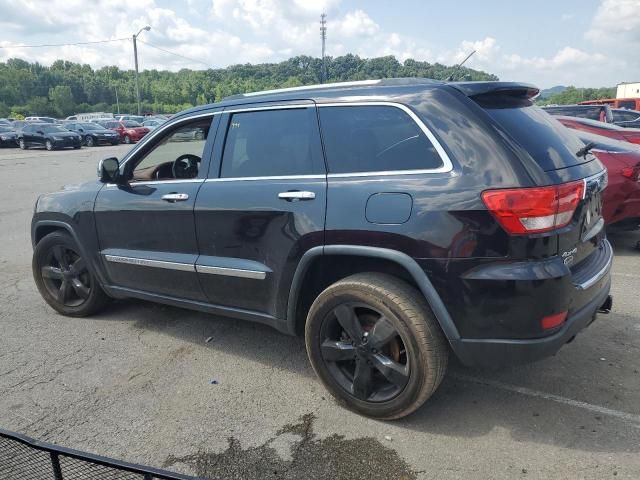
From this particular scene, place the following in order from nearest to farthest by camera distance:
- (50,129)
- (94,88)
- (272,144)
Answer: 1. (272,144)
2. (50,129)
3. (94,88)

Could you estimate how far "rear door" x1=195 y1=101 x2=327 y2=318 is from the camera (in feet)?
10.2

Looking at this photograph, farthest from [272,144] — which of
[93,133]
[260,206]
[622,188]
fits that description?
[93,133]

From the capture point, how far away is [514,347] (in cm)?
263

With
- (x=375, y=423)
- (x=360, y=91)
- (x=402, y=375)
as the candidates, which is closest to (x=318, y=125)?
(x=360, y=91)

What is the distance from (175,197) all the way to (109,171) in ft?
2.48

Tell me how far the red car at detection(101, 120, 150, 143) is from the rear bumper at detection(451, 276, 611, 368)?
34.9 metres

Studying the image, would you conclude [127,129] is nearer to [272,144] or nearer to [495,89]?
[272,144]

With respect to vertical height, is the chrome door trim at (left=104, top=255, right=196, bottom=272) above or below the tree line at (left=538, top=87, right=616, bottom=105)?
below

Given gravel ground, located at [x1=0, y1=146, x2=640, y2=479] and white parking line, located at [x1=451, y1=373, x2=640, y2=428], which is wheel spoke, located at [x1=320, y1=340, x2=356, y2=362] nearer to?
gravel ground, located at [x1=0, y1=146, x2=640, y2=479]

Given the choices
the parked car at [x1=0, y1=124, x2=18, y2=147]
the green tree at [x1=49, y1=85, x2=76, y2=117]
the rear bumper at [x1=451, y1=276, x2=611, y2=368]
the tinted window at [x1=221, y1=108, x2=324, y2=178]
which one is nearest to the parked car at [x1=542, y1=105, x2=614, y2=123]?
the tinted window at [x1=221, y1=108, x2=324, y2=178]

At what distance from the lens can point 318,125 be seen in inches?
125

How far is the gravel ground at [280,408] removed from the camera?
2668 millimetres

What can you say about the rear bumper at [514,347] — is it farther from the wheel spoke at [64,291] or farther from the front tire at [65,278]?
the wheel spoke at [64,291]

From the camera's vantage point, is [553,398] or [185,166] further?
[185,166]
